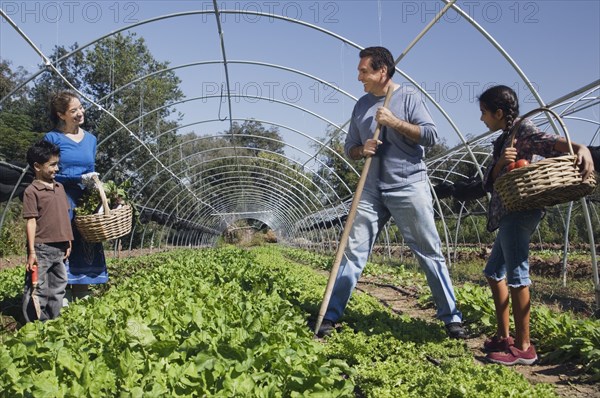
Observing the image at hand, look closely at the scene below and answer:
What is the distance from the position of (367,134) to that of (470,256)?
49.1 ft

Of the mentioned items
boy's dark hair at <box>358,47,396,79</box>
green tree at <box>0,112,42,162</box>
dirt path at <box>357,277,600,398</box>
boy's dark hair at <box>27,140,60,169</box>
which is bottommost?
dirt path at <box>357,277,600,398</box>

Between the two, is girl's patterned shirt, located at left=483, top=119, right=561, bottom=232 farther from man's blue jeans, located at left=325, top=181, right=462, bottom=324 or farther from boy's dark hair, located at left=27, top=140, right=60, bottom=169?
boy's dark hair, located at left=27, top=140, right=60, bottom=169

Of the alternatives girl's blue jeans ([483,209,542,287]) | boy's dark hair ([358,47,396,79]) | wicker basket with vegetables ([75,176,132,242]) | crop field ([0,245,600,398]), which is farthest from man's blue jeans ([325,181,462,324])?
wicker basket with vegetables ([75,176,132,242])

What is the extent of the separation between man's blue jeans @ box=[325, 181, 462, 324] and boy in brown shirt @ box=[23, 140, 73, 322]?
2283mm

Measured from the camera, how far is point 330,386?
2490 millimetres

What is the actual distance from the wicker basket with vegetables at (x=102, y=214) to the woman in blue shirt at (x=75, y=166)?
6.1 inches

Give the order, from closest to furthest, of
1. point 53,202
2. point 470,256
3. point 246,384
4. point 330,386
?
point 246,384, point 330,386, point 53,202, point 470,256

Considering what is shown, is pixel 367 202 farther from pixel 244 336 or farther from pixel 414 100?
pixel 244 336

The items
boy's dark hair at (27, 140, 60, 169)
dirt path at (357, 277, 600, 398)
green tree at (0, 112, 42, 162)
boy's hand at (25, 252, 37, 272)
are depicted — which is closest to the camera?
dirt path at (357, 277, 600, 398)

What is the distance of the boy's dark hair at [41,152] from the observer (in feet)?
15.4

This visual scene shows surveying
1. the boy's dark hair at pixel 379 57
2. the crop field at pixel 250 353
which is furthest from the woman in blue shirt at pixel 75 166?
the boy's dark hair at pixel 379 57

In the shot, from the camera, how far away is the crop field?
2295 mm

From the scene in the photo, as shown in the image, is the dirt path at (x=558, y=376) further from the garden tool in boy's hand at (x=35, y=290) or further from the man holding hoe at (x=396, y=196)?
the garden tool in boy's hand at (x=35, y=290)

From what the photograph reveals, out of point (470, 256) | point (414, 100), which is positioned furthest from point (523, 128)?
point (470, 256)
